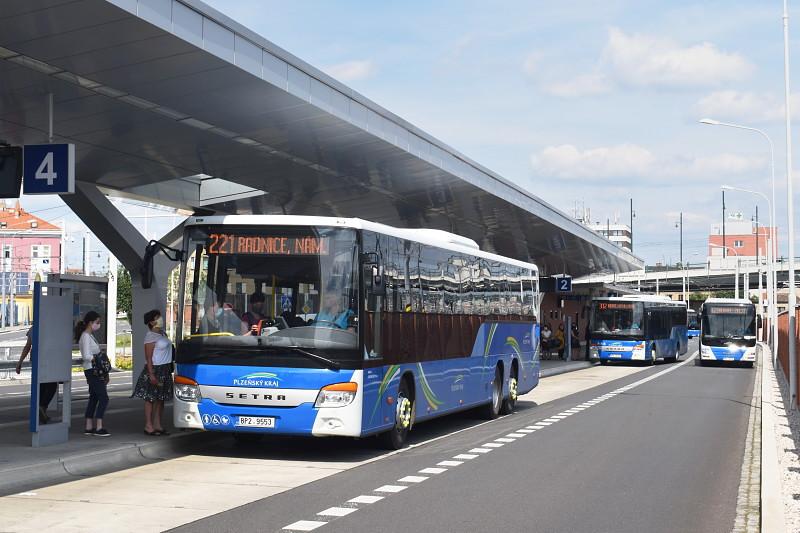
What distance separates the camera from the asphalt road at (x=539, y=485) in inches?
372

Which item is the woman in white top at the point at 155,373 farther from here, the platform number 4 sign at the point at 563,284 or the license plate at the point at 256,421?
the platform number 4 sign at the point at 563,284

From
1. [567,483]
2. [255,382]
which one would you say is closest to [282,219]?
[255,382]

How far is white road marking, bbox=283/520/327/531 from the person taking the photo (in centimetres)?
892

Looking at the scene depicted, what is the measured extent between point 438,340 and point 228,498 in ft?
22.8

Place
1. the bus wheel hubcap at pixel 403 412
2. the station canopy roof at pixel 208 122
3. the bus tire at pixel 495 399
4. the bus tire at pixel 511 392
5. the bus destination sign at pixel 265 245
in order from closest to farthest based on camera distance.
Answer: the station canopy roof at pixel 208 122
the bus destination sign at pixel 265 245
the bus wheel hubcap at pixel 403 412
the bus tire at pixel 495 399
the bus tire at pixel 511 392

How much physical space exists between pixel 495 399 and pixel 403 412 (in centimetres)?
598

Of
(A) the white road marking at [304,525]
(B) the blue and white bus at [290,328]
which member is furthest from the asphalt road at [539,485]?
(B) the blue and white bus at [290,328]

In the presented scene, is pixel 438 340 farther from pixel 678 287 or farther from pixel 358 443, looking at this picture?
pixel 678 287

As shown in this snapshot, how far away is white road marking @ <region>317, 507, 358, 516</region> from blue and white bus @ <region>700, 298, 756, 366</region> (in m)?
41.7

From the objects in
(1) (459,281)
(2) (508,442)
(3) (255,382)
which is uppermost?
(1) (459,281)

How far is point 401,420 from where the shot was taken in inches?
607

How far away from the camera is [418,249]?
54.1 feet

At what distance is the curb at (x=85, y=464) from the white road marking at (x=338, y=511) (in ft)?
10.4

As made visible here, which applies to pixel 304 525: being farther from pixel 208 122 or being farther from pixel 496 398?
pixel 496 398
